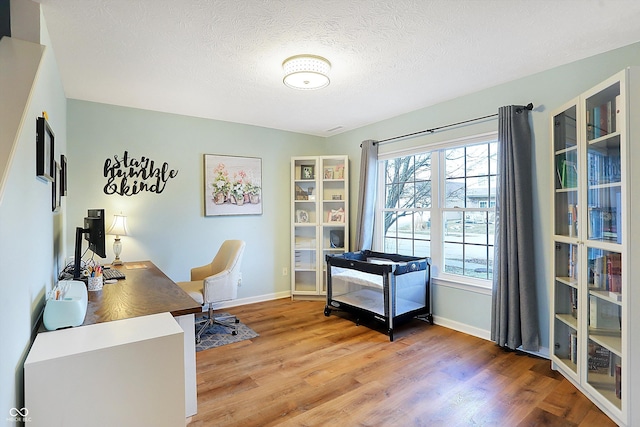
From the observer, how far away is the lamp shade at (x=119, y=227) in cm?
335

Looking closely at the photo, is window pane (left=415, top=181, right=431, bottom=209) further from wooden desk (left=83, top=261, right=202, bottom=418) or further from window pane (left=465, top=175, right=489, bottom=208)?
wooden desk (left=83, top=261, right=202, bottom=418)

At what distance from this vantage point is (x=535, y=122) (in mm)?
2824

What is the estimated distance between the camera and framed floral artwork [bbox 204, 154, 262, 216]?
4.11 m

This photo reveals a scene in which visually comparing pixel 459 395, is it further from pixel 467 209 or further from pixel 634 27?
pixel 634 27

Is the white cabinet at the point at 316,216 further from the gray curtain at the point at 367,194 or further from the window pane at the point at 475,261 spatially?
the window pane at the point at 475,261

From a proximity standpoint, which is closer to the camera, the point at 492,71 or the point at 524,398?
the point at 524,398

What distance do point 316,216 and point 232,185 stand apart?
4.11ft

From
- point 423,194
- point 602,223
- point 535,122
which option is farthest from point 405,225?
point 602,223

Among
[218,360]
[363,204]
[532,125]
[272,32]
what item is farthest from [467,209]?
[218,360]

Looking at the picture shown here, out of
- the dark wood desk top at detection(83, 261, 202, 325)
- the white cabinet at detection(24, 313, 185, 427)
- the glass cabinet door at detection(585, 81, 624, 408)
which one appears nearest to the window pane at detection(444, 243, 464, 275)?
the glass cabinet door at detection(585, 81, 624, 408)

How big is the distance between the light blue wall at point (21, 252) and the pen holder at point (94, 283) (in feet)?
1.22

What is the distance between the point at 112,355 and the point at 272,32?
2.00 m

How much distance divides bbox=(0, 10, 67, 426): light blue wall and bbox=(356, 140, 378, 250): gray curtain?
319 cm

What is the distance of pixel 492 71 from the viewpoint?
2.74 meters
